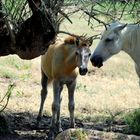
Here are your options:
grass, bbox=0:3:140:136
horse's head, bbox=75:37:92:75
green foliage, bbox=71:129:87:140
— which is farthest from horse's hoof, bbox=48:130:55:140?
green foliage, bbox=71:129:87:140

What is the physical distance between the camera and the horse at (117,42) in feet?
30.3

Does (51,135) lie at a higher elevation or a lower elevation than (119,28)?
lower

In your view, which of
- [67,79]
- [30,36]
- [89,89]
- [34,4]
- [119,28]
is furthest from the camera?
[89,89]

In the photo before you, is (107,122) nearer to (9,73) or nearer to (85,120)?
(85,120)

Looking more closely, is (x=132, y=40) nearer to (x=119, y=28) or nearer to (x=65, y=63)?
(x=119, y=28)

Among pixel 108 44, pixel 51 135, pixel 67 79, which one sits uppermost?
pixel 108 44

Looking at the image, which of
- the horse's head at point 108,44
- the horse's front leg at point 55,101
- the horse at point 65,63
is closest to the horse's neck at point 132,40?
the horse's head at point 108,44

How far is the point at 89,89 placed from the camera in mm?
13789

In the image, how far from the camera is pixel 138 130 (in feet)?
28.6

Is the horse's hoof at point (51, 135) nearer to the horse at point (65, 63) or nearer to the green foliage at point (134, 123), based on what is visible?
the horse at point (65, 63)

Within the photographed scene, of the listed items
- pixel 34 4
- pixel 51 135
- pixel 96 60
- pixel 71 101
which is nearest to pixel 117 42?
pixel 96 60

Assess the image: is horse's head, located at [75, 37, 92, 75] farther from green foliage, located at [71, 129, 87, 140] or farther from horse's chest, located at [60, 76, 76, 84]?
green foliage, located at [71, 129, 87, 140]

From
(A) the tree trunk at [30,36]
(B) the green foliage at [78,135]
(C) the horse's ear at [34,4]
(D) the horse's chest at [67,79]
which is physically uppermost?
(C) the horse's ear at [34,4]

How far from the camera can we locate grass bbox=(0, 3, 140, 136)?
11.5 metres
